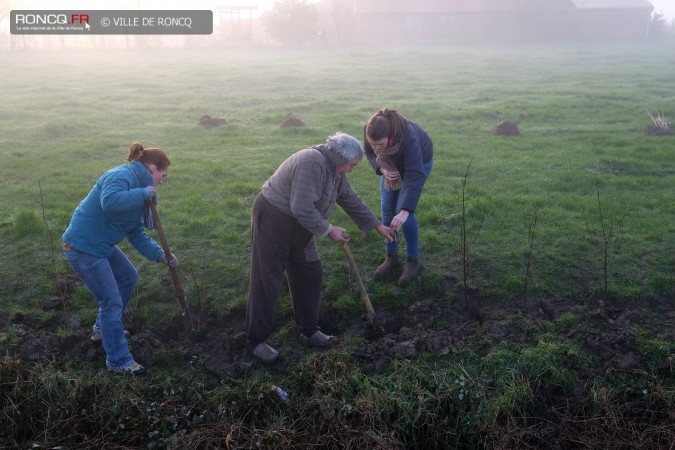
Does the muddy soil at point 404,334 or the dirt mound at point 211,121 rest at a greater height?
the dirt mound at point 211,121

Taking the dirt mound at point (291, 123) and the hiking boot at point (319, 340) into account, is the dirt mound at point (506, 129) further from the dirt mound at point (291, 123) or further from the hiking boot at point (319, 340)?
the hiking boot at point (319, 340)

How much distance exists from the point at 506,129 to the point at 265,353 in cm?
941

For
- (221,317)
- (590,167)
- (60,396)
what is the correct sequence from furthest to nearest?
(590,167)
(221,317)
(60,396)

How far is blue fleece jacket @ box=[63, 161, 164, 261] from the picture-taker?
4238 millimetres

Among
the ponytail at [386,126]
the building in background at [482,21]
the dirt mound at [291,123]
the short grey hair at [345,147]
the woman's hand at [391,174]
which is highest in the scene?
the building in background at [482,21]

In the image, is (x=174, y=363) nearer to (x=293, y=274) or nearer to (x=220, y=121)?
(x=293, y=274)

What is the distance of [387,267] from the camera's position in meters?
6.24

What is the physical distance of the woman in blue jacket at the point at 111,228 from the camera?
169 inches

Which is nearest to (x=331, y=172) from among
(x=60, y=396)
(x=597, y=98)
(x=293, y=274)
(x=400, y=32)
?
(x=293, y=274)

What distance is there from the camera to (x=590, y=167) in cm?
975

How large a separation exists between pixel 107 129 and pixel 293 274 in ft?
34.1

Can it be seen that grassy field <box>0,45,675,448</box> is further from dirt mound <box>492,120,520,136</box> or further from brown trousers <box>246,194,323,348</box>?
brown trousers <box>246,194,323,348</box>

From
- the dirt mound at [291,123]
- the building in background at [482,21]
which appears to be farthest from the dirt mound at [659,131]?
the building in background at [482,21]

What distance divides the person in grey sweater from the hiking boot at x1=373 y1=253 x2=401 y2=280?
1010 millimetres
